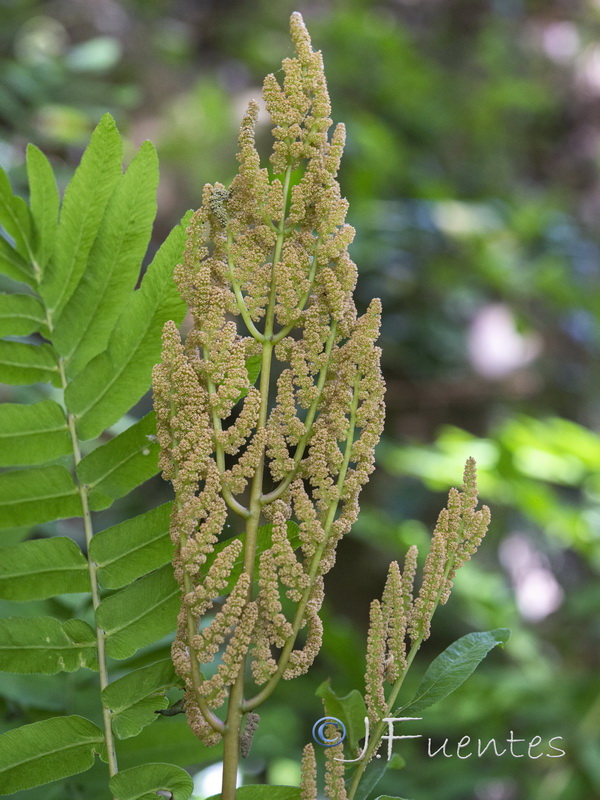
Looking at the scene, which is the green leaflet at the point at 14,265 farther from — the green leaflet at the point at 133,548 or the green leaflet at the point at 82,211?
the green leaflet at the point at 133,548

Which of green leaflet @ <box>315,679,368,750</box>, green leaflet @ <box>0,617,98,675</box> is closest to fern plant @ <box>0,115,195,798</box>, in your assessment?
green leaflet @ <box>0,617,98,675</box>

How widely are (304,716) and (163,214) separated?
184 centimetres

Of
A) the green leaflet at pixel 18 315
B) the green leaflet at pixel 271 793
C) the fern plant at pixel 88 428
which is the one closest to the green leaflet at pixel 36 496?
the fern plant at pixel 88 428

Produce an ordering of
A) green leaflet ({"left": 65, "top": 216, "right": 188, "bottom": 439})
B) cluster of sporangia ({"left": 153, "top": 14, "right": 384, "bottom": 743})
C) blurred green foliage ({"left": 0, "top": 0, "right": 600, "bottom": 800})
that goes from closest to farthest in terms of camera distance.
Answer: cluster of sporangia ({"left": 153, "top": 14, "right": 384, "bottom": 743})
green leaflet ({"left": 65, "top": 216, "right": 188, "bottom": 439})
blurred green foliage ({"left": 0, "top": 0, "right": 600, "bottom": 800})

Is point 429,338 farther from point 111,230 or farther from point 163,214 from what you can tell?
point 111,230

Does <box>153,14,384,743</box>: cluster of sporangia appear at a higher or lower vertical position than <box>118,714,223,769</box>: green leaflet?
higher

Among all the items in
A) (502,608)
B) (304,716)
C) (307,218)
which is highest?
(307,218)

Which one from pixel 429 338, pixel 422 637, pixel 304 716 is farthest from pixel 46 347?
pixel 429 338

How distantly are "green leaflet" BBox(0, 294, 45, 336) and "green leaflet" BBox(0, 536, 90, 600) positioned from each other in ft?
0.49

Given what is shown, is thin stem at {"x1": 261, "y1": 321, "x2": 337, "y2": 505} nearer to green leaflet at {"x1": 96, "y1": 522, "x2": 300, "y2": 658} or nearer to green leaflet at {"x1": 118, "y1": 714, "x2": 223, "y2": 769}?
green leaflet at {"x1": 96, "y1": 522, "x2": 300, "y2": 658}

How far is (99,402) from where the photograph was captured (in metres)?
0.57

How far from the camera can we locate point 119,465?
0.56 metres

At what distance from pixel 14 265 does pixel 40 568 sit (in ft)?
0.70

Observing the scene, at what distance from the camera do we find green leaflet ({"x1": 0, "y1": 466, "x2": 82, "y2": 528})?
54 centimetres
